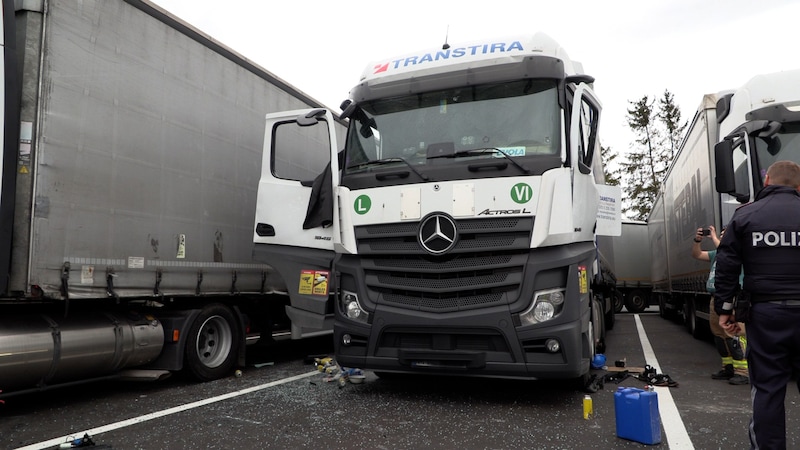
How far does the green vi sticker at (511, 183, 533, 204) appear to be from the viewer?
4891mm

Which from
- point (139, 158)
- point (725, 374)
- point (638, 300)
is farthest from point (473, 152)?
point (638, 300)

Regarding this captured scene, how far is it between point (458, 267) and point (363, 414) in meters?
1.51

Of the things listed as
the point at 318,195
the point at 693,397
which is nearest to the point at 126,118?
the point at 318,195

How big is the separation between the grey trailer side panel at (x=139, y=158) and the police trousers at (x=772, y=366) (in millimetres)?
5154

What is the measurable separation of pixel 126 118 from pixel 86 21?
907 mm

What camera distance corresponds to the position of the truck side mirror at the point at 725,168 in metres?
5.76

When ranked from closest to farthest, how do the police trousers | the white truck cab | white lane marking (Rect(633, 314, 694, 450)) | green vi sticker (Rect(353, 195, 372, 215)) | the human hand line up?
the police trousers → the human hand → white lane marking (Rect(633, 314, 694, 450)) → the white truck cab → green vi sticker (Rect(353, 195, 372, 215))

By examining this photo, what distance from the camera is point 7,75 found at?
4559 mm

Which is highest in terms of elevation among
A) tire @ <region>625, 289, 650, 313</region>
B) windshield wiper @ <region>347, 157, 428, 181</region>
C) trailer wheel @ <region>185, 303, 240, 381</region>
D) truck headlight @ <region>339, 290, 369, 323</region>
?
windshield wiper @ <region>347, 157, 428, 181</region>

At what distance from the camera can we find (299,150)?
8000 millimetres

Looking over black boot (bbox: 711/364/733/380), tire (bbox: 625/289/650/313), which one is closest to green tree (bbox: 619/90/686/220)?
tire (bbox: 625/289/650/313)

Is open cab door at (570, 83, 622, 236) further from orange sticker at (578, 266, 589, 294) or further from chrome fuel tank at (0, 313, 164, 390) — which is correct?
chrome fuel tank at (0, 313, 164, 390)

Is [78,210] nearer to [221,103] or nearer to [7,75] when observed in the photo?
[7,75]

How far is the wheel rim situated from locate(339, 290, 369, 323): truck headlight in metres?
1.94
